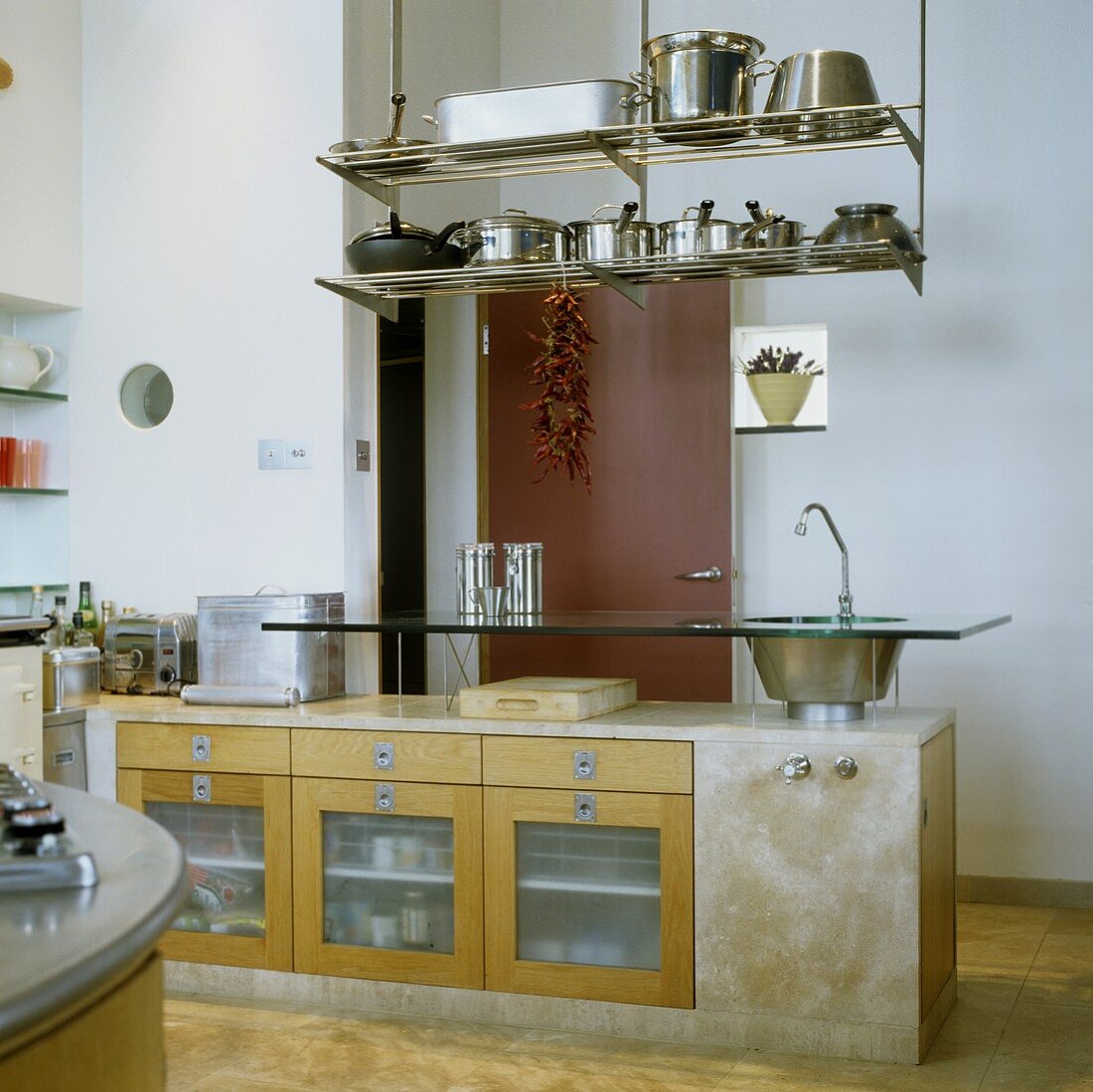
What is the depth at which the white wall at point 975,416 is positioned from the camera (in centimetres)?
467

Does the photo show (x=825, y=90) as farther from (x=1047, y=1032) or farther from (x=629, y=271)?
(x=1047, y=1032)

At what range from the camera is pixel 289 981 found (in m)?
3.68

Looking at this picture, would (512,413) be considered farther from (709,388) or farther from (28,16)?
(28,16)

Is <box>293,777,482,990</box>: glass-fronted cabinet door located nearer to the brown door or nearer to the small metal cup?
the small metal cup

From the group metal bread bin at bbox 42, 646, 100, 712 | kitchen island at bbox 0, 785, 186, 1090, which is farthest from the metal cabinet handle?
kitchen island at bbox 0, 785, 186, 1090

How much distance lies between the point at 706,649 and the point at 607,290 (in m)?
1.36

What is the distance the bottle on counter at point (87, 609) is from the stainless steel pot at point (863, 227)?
8.36 ft

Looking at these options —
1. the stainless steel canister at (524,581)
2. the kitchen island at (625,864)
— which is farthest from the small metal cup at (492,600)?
the kitchen island at (625,864)

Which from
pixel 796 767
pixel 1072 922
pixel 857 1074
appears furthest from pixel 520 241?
pixel 1072 922

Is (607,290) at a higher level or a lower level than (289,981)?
higher

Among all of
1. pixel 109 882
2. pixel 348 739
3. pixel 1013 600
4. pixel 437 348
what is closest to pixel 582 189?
pixel 437 348

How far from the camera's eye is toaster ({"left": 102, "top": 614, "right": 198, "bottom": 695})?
4.18 metres

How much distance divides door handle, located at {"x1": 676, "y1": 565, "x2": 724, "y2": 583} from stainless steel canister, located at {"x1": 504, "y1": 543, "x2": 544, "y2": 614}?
4.11 ft

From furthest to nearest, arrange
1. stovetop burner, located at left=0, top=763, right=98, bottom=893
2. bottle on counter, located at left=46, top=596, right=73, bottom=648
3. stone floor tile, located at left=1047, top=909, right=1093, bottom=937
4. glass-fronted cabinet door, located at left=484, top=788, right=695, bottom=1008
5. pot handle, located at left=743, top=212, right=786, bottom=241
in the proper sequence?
stone floor tile, located at left=1047, top=909, right=1093, bottom=937, bottle on counter, located at left=46, top=596, right=73, bottom=648, pot handle, located at left=743, top=212, right=786, bottom=241, glass-fronted cabinet door, located at left=484, top=788, right=695, bottom=1008, stovetop burner, located at left=0, top=763, right=98, bottom=893
